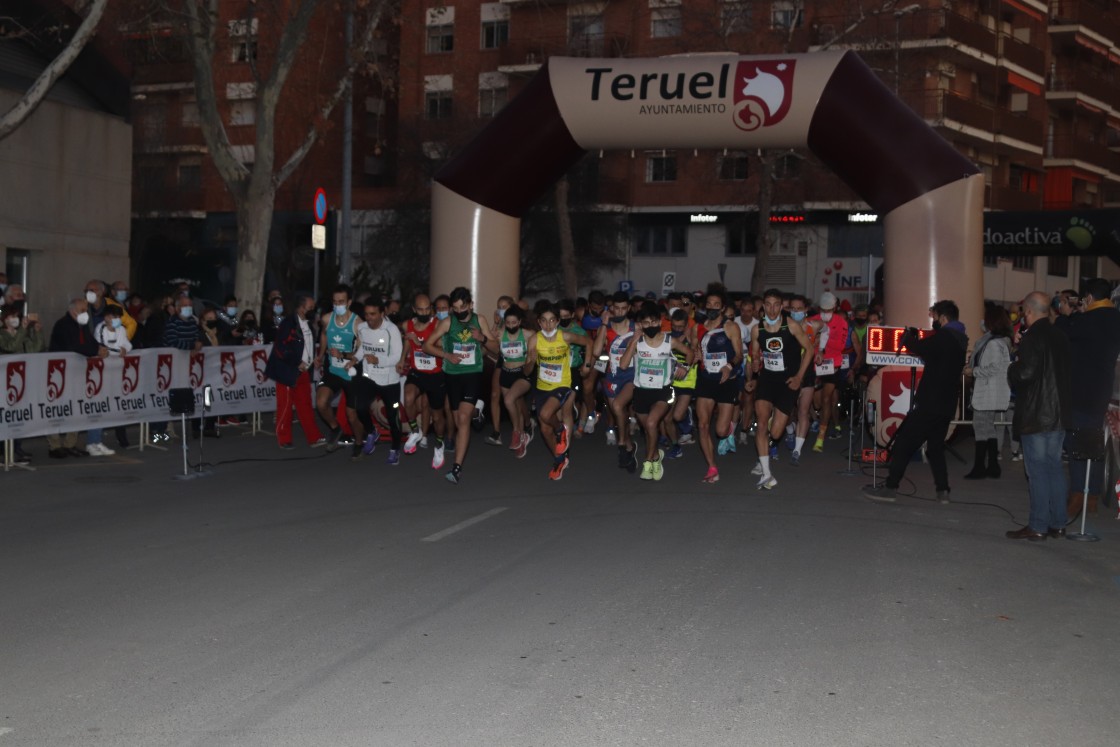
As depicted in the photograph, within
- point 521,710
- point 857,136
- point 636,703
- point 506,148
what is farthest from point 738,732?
point 506,148

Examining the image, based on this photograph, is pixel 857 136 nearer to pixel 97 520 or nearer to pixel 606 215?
pixel 97 520

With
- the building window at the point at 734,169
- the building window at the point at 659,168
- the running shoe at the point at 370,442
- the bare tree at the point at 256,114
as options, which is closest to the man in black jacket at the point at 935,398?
the running shoe at the point at 370,442

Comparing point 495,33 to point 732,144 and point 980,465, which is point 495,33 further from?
point 980,465

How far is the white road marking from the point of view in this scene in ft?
32.8

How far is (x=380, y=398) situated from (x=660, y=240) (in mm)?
34430

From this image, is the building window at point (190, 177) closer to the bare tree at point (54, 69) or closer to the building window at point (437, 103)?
the building window at point (437, 103)

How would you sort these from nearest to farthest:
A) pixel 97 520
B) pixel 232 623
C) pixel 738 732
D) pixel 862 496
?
pixel 738 732 → pixel 232 623 → pixel 97 520 → pixel 862 496

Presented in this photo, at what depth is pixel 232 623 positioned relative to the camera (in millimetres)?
7121

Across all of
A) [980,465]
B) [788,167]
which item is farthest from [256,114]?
[788,167]

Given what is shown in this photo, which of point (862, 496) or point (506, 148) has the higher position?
point (506, 148)

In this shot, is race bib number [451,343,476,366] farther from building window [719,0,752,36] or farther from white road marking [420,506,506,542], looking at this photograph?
building window [719,0,752,36]

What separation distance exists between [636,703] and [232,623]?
2.43 m

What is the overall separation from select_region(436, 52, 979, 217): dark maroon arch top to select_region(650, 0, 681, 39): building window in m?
28.1

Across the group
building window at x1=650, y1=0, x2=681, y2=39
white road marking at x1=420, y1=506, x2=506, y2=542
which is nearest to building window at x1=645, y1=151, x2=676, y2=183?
building window at x1=650, y1=0, x2=681, y2=39
